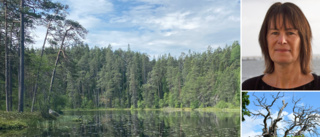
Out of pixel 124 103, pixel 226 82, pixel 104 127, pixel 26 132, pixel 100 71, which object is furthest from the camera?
pixel 226 82

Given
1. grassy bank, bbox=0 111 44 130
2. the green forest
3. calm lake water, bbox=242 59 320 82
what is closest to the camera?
calm lake water, bbox=242 59 320 82

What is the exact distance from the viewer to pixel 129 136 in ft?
24.8

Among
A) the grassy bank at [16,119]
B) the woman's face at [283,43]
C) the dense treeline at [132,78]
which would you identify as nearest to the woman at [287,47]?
the woman's face at [283,43]

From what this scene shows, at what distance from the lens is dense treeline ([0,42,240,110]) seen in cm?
895

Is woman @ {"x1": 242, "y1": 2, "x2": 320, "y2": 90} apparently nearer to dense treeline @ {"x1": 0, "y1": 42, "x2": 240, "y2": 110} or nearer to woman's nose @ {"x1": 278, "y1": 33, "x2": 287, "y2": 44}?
woman's nose @ {"x1": 278, "y1": 33, "x2": 287, "y2": 44}

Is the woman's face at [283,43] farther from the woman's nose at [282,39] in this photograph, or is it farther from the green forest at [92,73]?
the green forest at [92,73]

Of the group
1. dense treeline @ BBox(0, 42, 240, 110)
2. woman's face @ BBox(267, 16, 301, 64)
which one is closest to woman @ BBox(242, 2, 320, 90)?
woman's face @ BBox(267, 16, 301, 64)

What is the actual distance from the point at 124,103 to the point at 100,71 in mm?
2380

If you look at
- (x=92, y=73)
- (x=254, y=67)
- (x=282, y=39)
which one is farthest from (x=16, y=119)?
(x=282, y=39)

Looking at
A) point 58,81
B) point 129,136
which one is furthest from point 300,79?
point 58,81

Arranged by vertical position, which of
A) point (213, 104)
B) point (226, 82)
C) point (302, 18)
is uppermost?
point (302, 18)

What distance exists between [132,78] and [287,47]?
12303mm

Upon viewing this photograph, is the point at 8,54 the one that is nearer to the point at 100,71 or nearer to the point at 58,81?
the point at 58,81

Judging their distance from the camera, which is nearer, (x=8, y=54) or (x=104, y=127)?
(x=8, y=54)
